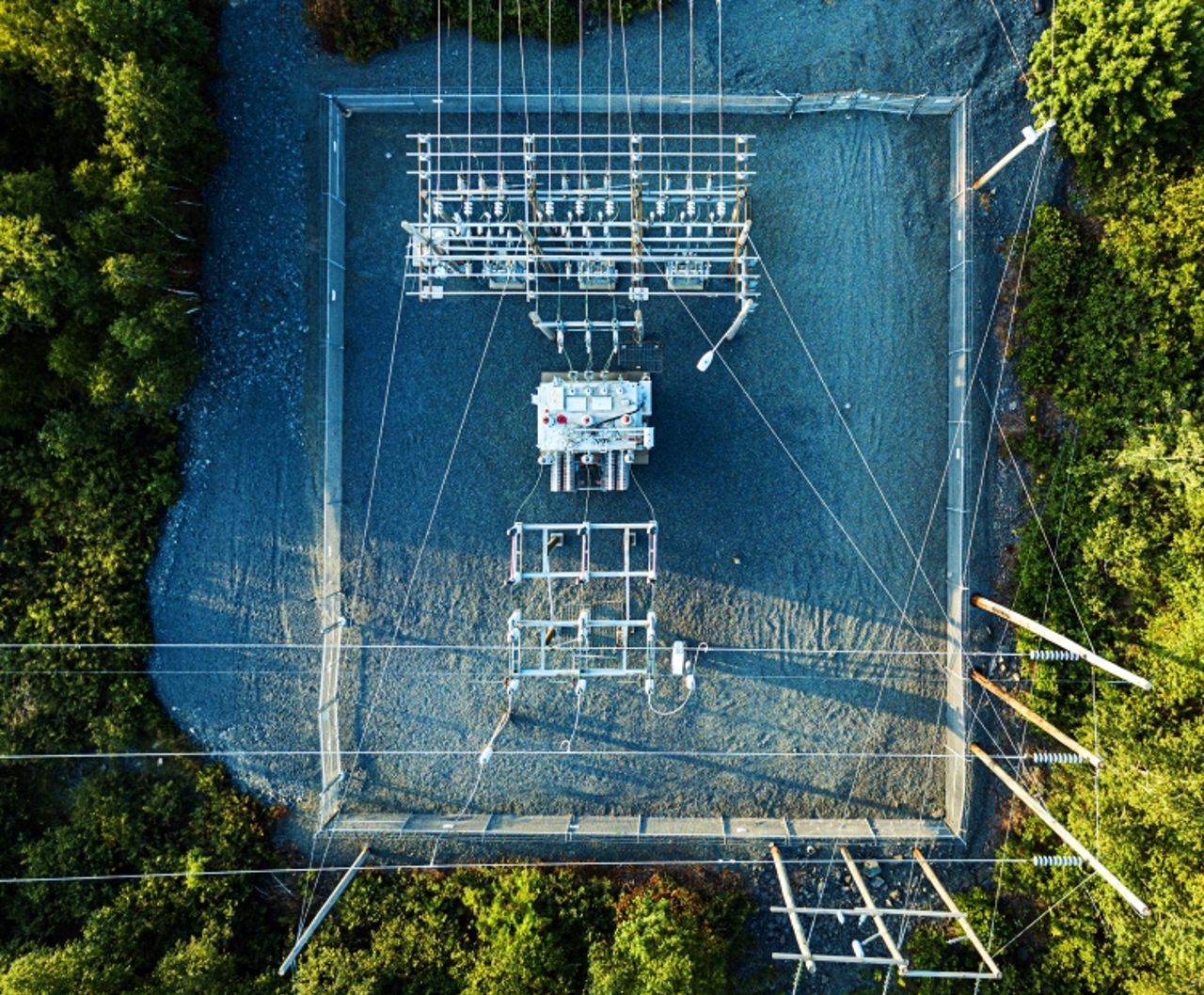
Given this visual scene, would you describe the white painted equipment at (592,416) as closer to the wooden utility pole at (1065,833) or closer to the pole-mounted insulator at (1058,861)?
the wooden utility pole at (1065,833)

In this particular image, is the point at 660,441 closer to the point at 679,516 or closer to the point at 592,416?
the point at 679,516

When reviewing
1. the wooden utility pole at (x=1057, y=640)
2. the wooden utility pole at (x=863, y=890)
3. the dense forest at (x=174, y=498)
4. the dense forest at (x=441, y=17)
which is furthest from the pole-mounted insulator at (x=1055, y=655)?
the dense forest at (x=441, y=17)

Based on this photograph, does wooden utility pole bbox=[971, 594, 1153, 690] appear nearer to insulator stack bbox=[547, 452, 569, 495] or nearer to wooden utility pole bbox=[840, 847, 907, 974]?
wooden utility pole bbox=[840, 847, 907, 974]

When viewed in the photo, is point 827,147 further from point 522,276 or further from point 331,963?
point 331,963

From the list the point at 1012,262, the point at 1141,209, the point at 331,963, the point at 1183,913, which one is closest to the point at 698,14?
the point at 1012,262

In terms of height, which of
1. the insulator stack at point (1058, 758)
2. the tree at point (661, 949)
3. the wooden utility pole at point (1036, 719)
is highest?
the wooden utility pole at point (1036, 719)

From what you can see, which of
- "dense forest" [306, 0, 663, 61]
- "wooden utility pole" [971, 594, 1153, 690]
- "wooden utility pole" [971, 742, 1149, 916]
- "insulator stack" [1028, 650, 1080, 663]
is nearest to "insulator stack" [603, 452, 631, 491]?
"wooden utility pole" [971, 594, 1153, 690]
